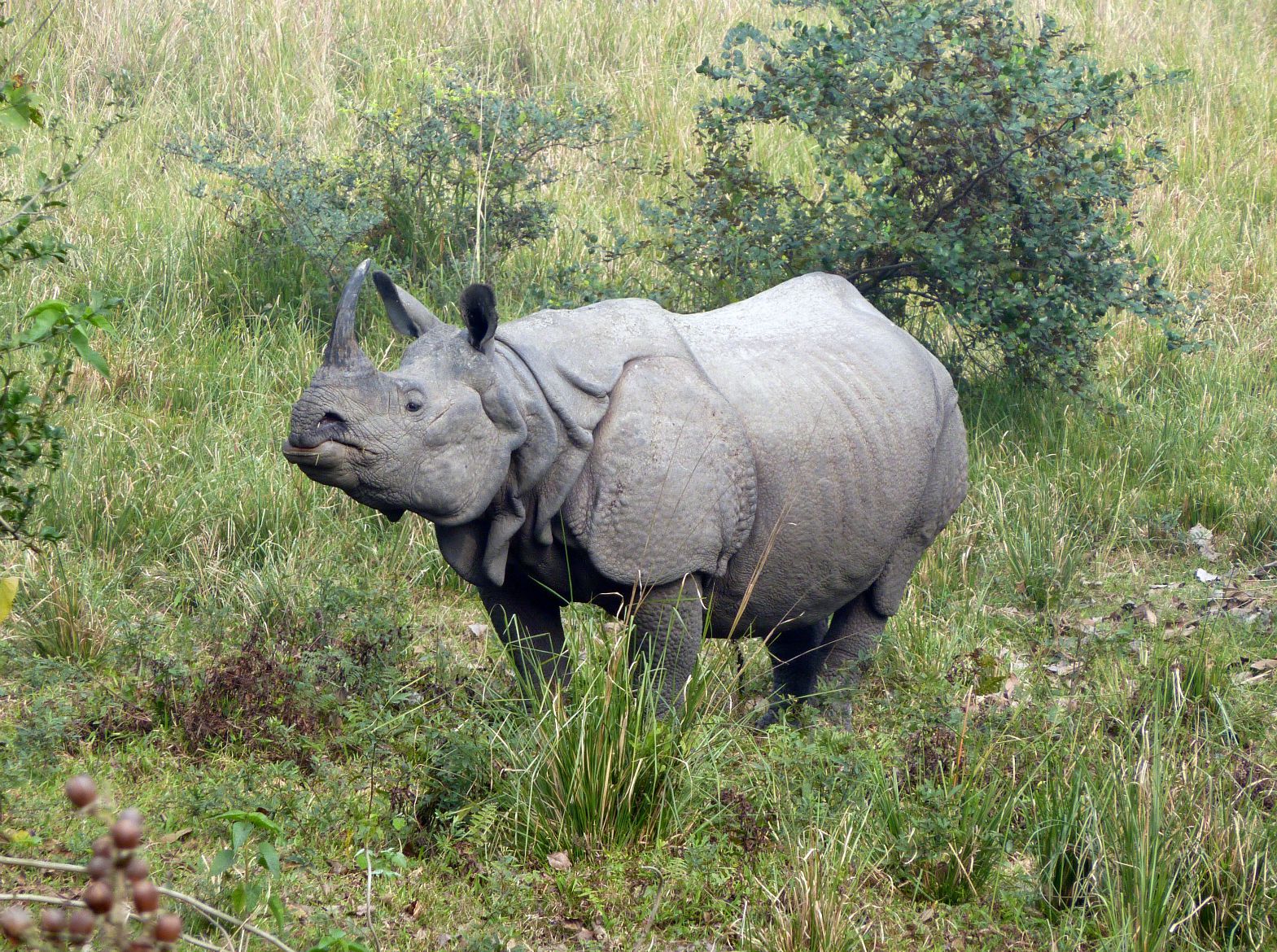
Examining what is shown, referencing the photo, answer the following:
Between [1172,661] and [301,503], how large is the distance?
3.59 m

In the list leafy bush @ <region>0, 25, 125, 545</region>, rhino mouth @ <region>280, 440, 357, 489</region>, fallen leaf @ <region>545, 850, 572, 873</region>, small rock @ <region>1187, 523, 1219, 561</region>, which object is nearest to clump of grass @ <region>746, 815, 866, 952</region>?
fallen leaf @ <region>545, 850, 572, 873</region>

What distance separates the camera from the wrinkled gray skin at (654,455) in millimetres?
3587

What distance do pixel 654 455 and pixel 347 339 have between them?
0.90 meters

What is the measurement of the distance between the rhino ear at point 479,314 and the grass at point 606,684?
3.05 feet

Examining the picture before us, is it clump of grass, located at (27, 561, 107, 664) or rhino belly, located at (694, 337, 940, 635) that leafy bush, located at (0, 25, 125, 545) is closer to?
clump of grass, located at (27, 561, 107, 664)

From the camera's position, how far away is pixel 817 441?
4262 millimetres

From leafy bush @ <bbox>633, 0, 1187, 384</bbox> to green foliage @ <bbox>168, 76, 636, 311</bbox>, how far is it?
3.56 feet

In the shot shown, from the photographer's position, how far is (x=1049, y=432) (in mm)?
7465

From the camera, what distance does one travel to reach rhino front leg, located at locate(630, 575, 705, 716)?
4.05 metres

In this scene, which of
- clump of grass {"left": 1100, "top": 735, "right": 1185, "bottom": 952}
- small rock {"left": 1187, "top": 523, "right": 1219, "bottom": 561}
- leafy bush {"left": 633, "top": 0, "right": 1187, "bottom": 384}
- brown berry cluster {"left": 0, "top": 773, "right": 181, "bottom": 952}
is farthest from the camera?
leafy bush {"left": 633, "top": 0, "right": 1187, "bottom": 384}

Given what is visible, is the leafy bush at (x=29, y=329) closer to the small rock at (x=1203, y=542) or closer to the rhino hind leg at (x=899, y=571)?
the rhino hind leg at (x=899, y=571)

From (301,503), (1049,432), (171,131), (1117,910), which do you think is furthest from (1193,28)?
(1117,910)

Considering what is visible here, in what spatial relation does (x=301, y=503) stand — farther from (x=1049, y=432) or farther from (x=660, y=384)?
(x=1049, y=432)

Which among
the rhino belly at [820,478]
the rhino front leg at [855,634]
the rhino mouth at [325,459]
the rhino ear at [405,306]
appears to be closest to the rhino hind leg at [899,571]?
the rhino front leg at [855,634]
